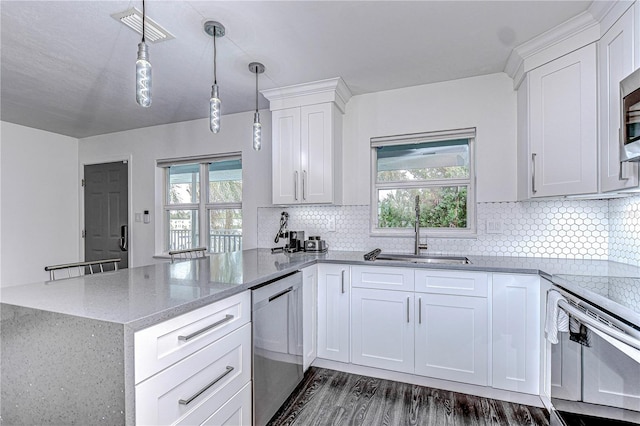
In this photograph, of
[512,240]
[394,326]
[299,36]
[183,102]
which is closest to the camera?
[299,36]

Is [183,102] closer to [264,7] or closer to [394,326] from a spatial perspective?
[264,7]

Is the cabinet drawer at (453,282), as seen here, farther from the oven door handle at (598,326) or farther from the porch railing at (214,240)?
the porch railing at (214,240)

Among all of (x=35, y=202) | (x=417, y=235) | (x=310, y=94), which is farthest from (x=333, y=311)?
(x=35, y=202)

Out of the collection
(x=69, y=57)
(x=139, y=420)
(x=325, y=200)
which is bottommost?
(x=139, y=420)

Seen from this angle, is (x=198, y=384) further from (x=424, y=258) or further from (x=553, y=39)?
(x=553, y=39)

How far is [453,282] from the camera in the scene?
6.81ft

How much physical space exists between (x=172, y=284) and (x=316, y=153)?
171 centimetres

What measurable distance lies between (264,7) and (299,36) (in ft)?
1.12

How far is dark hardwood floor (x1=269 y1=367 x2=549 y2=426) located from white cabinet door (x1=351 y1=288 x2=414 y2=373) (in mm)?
172

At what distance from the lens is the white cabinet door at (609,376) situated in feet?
3.60

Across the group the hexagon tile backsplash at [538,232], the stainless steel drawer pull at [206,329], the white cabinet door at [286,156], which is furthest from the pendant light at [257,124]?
the stainless steel drawer pull at [206,329]

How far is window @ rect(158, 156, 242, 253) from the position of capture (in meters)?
3.63

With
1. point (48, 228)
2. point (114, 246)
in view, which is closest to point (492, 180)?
point (114, 246)

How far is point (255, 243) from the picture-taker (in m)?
3.38
